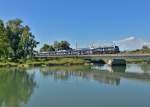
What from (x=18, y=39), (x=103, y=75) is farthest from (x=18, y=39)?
(x=103, y=75)

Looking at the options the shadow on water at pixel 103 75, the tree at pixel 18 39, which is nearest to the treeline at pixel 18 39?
the tree at pixel 18 39

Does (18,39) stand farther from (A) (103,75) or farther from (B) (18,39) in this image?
(A) (103,75)

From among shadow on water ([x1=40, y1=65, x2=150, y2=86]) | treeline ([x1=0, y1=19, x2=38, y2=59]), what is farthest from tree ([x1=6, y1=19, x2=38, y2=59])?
shadow on water ([x1=40, y1=65, x2=150, y2=86])

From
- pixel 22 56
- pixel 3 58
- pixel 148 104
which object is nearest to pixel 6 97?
pixel 148 104

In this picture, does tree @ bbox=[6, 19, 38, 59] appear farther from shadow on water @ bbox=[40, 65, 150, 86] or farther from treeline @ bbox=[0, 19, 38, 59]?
shadow on water @ bbox=[40, 65, 150, 86]

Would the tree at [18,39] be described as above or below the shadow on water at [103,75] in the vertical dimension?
above

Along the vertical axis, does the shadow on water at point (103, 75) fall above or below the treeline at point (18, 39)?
below

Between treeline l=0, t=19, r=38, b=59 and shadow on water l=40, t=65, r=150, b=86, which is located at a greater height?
treeline l=0, t=19, r=38, b=59

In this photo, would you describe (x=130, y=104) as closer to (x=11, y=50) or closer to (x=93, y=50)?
(x=11, y=50)

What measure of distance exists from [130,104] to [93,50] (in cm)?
11583

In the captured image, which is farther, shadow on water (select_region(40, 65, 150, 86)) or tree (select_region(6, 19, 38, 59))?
tree (select_region(6, 19, 38, 59))

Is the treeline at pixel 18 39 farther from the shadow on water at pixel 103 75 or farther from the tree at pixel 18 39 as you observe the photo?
the shadow on water at pixel 103 75

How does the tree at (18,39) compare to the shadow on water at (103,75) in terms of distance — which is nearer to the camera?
the shadow on water at (103,75)

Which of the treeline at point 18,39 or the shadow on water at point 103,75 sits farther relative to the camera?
the treeline at point 18,39
